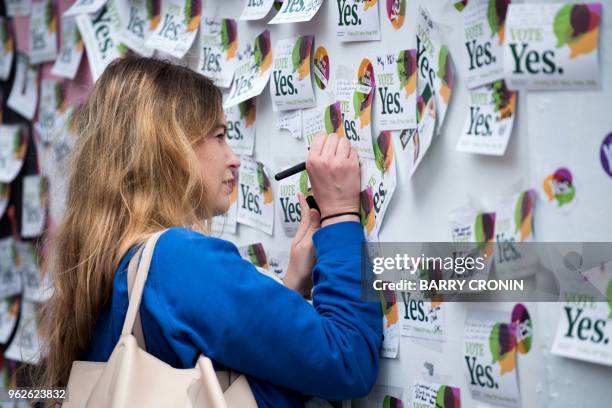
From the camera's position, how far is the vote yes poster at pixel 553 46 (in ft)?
3.52

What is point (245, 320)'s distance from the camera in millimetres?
1183

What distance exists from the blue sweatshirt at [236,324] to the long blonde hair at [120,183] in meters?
0.07

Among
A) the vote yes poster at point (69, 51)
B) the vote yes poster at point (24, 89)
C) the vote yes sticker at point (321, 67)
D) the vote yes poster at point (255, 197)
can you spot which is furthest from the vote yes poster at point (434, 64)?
the vote yes poster at point (24, 89)

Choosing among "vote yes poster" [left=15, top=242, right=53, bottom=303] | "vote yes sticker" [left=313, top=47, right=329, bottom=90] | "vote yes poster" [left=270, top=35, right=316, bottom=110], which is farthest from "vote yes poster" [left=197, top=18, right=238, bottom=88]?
"vote yes poster" [left=15, top=242, right=53, bottom=303]

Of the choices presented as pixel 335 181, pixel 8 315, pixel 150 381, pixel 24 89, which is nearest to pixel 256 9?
pixel 335 181

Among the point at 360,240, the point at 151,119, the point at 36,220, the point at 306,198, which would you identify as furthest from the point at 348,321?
the point at 36,220

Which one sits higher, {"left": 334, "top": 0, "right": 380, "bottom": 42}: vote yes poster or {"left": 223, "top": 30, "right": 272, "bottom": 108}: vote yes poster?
{"left": 334, "top": 0, "right": 380, "bottom": 42}: vote yes poster

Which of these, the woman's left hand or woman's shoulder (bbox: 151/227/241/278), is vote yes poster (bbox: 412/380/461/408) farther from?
woman's shoulder (bbox: 151/227/241/278)

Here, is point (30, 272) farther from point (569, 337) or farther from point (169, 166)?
point (569, 337)

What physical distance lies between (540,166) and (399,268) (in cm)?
34

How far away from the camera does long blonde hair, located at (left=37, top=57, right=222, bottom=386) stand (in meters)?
1.32

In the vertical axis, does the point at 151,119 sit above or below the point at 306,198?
above

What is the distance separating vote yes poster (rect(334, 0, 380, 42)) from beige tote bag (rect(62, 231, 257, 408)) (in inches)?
19.9

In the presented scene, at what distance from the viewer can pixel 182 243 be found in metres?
1.22
